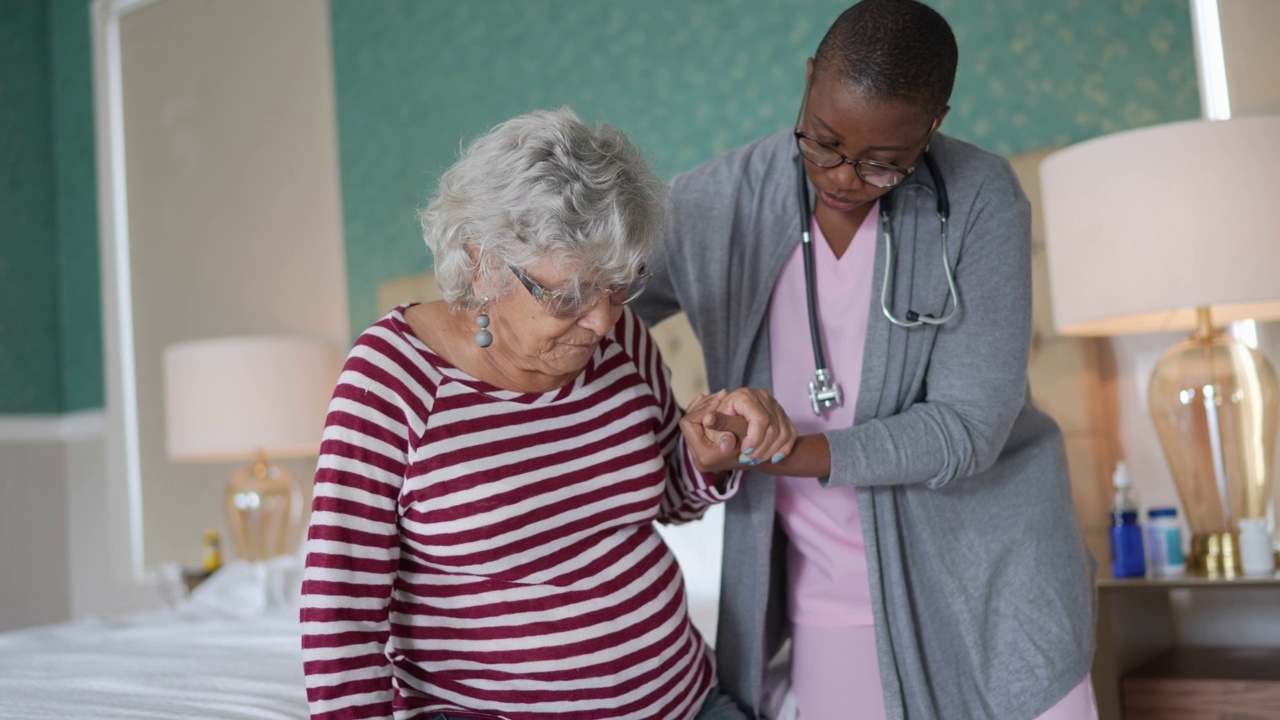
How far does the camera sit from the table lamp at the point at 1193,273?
227 cm

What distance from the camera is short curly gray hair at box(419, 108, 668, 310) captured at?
1219 millimetres

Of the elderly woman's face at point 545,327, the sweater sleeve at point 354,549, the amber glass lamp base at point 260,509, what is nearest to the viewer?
the sweater sleeve at point 354,549

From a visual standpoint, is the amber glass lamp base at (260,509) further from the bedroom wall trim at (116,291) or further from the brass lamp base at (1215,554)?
the brass lamp base at (1215,554)

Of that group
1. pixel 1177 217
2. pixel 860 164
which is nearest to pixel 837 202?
pixel 860 164

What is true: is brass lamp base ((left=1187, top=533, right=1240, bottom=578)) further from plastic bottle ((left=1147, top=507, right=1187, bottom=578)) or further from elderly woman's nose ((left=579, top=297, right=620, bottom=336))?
elderly woman's nose ((left=579, top=297, right=620, bottom=336))

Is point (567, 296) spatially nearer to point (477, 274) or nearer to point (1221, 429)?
point (477, 274)

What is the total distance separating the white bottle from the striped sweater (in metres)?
1.48

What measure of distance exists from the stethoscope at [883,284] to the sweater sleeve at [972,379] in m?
0.03

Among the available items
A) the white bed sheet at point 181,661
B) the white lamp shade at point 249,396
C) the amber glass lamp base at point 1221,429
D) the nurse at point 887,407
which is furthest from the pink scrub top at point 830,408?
the white lamp shade at point 249,396

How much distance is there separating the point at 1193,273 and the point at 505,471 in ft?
5.37

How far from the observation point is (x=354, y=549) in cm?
116

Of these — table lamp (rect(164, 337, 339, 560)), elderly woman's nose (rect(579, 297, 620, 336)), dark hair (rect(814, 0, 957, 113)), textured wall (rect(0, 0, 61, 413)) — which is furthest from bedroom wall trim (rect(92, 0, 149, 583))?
dark hair (rect(814, 0, 957, 113))

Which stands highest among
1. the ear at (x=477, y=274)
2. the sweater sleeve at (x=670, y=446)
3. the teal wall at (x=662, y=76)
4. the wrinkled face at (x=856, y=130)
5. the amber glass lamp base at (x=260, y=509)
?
the teal wall at (x=662, y=76)

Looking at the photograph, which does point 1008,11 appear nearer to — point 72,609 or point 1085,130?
point 1085,130
